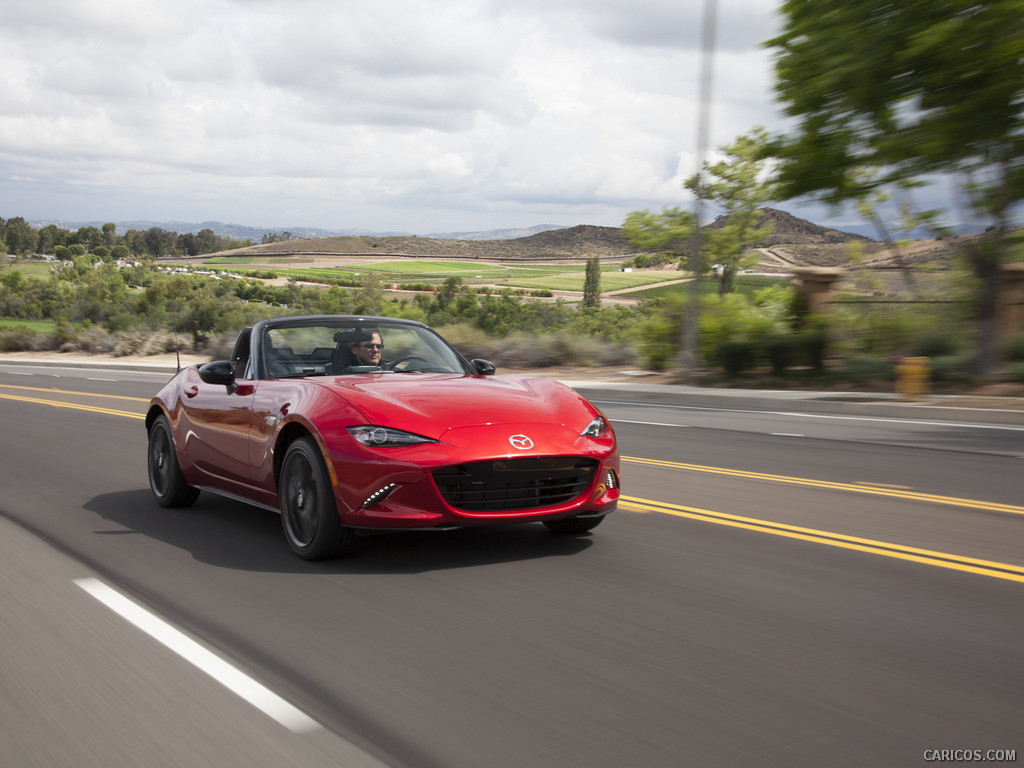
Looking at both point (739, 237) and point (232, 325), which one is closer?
point (739, 237)

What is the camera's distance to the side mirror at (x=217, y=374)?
6695 mm

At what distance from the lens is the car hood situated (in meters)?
5.54

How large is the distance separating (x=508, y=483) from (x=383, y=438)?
27.4 inches

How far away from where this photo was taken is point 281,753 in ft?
10.7

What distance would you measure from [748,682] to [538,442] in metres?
2.03

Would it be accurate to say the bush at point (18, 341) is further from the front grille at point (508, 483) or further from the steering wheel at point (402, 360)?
the front grille at point (508, 483)

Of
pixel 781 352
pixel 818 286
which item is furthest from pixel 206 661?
pixel 818 286

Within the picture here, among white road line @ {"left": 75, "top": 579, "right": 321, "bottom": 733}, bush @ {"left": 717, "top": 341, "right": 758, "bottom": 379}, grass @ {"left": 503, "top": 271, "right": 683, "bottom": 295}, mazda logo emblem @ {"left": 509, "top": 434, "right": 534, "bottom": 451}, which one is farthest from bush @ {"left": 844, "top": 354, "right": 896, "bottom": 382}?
grass @ {"left": 503, "top": 271, "right": 683, "bottom": 295}

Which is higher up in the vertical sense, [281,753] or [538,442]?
[538,442]

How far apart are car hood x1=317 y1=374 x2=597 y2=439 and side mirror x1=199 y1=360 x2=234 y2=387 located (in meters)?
0.92

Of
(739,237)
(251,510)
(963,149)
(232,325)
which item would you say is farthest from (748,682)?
(232,325)

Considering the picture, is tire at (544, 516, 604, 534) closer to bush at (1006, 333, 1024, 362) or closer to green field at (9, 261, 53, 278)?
bush at (1006, 333, 1024, 362)

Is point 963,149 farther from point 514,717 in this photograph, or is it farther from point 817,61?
point 514,717

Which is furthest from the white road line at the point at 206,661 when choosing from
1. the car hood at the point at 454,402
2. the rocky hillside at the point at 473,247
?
the rocky hillside at the point at 473,247
